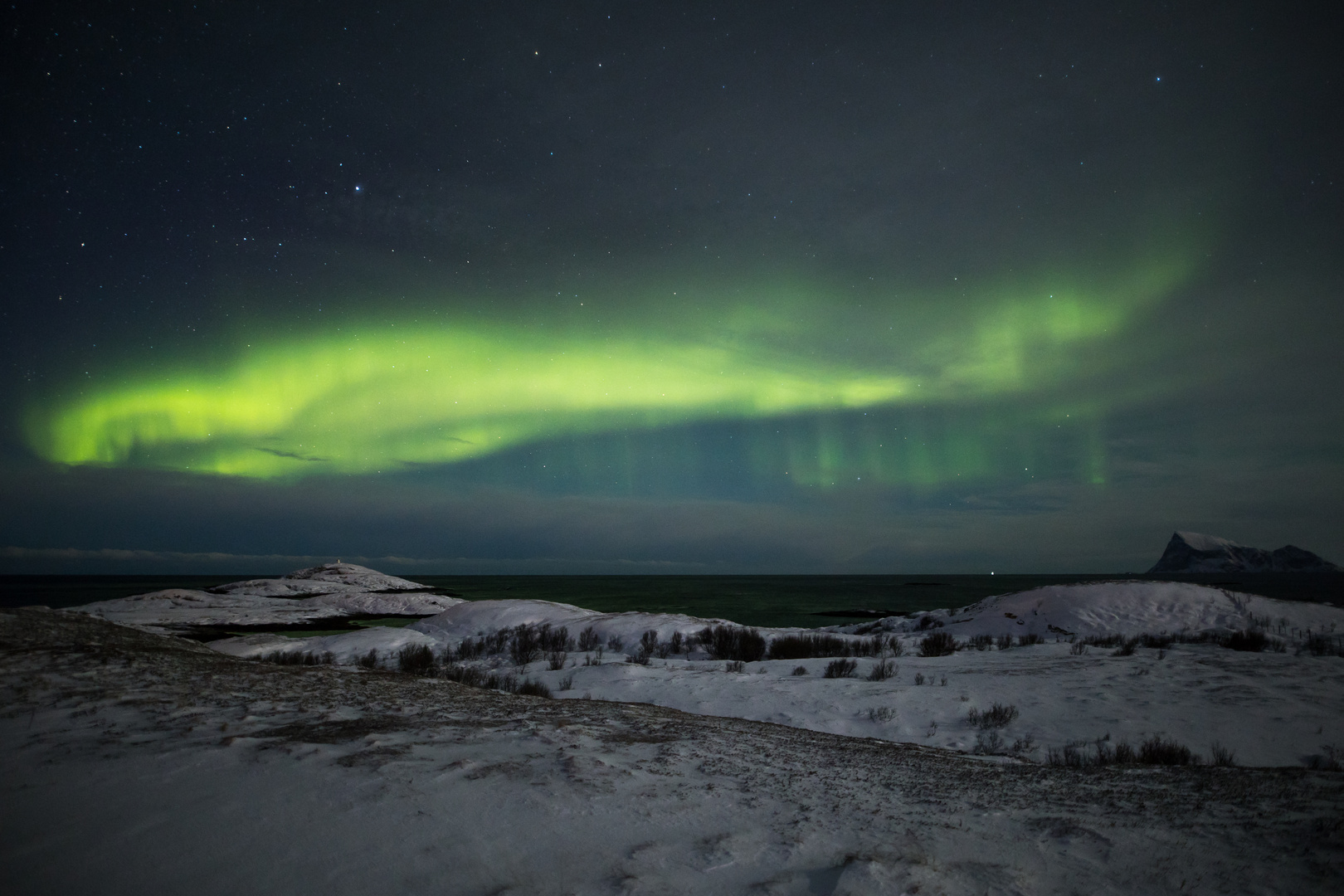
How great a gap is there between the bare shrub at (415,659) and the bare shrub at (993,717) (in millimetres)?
9198

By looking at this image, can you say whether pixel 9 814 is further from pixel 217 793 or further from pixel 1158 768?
pixel 1158 768

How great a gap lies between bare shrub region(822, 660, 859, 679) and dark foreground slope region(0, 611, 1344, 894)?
6.29 meters

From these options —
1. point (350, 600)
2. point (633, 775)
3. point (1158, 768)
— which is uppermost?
point (633, 775)

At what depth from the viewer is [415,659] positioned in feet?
42.8

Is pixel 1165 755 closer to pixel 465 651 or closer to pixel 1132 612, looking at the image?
pixel 465 651

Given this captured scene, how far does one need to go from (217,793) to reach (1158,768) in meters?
6.14

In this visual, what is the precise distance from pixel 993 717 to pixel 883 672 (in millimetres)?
3261

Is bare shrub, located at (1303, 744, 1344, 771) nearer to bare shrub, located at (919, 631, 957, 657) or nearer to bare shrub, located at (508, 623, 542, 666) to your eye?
bare shrub, located at (919, 631, 957, 657)

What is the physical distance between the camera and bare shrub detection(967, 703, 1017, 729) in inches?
305

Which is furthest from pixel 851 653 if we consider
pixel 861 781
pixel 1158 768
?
pixel 861 781

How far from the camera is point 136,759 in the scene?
3.59m

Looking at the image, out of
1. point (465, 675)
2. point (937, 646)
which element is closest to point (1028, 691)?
point (937, 646)

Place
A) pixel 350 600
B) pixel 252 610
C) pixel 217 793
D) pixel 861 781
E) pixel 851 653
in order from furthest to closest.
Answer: pixel 350 600, pixel 252 610, pixel 851 653, pixel 861 781, pixel 217 793

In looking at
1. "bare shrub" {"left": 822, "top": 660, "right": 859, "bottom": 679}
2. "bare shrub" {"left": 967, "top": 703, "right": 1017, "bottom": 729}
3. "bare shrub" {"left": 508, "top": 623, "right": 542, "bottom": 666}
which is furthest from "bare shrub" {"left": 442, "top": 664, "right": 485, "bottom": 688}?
"bare shrub" {"left": 967, "top": 703, "right": 1017, "bottom": 729}
